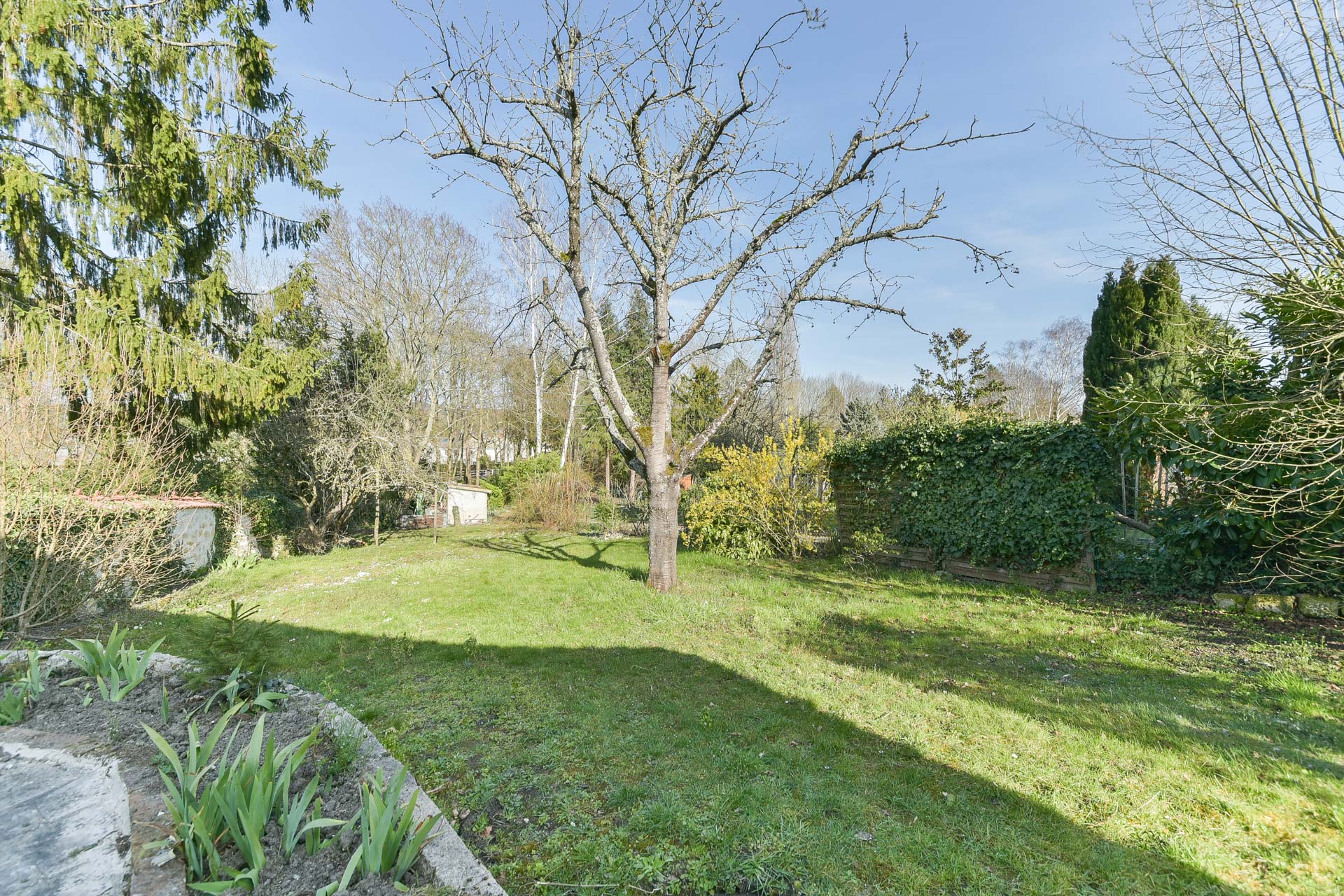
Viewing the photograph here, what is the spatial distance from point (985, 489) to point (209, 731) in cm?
843

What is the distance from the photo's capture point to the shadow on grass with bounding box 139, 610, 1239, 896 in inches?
85.4

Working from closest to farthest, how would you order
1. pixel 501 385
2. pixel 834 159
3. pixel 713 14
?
1. pixel 713 14
2. pixel 834 159
3. pixel 501 385

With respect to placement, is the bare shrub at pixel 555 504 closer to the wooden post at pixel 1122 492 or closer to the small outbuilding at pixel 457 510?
the small outbuilding at pixel 457 510

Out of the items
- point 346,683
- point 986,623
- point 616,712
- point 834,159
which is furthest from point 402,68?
point 986,623

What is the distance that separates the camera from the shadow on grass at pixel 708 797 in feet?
7.12

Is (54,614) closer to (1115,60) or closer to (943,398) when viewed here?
(1115,60)

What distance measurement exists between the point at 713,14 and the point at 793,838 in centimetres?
752

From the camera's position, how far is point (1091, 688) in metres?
4.03

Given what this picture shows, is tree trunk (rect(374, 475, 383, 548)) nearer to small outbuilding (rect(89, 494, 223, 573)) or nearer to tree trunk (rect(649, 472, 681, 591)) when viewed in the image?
small outbuilding (rect(89, 494, 223, 573))

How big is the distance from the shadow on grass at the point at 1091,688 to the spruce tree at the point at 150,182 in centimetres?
812

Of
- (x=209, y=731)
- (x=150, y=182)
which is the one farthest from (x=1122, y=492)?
(x=150, y=182)

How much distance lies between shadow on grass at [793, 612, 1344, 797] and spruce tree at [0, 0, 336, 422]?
26.7 feet

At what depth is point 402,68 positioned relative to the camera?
19.9 feet

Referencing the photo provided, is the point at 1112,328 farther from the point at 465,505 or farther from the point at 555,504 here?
the point at 465,505
